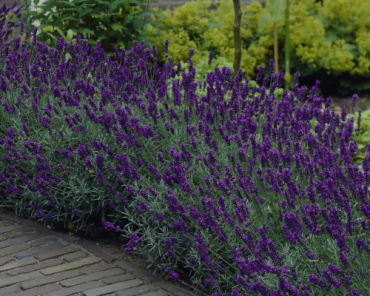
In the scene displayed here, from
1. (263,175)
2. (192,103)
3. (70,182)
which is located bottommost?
(70,182)

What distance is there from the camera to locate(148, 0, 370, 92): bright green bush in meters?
7.01

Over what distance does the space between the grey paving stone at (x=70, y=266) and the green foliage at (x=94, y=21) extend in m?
3.47

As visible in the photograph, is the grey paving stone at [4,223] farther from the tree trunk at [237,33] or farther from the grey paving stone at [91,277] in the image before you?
the tree trunk at [237,33]

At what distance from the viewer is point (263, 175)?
3.03 m

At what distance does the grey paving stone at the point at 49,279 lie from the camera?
2855 mm

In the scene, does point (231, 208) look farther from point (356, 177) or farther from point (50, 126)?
point (50, 126)

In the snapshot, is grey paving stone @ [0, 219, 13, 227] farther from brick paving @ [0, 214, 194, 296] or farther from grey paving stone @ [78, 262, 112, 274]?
Answer: grey paving stone @ [78, 262, 112, 274]

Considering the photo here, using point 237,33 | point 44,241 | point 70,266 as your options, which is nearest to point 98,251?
point 70,266

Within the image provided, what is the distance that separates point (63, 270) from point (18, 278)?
0.27 meters

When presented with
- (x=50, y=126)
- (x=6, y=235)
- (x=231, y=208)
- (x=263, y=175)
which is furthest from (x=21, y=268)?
(x=263, y=175)

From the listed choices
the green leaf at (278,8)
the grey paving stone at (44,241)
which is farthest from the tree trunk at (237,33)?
the grey paving stone at (44,241)

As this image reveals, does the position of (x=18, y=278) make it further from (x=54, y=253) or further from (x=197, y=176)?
(x=197, y=176)

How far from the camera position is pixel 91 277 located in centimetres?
296

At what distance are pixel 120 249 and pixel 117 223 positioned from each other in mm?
236
